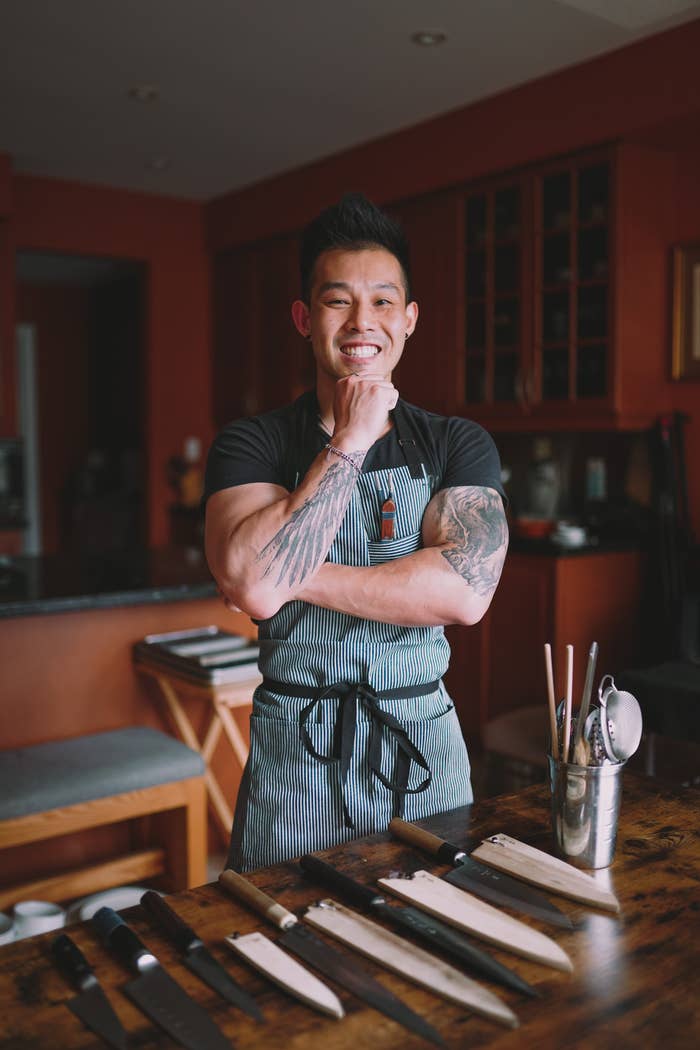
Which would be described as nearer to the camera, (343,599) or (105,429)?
(343,599)

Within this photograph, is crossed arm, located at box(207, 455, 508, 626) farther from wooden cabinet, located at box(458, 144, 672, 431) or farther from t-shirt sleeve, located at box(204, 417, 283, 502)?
wooden cabinet, located at box(458, 144, 672, 431)

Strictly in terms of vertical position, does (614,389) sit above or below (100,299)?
below

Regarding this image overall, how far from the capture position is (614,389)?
3957mm

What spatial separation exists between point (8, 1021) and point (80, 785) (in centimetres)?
151

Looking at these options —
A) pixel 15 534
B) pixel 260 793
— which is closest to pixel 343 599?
pixel 260 793

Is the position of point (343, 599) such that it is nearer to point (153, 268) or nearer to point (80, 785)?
point (80, 785)

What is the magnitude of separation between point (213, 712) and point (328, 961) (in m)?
2.06

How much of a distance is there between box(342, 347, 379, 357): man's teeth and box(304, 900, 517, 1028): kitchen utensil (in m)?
0.75

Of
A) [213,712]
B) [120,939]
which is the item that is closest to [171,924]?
[120,939]

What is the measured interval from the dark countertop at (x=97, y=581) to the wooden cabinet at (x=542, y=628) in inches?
54.5

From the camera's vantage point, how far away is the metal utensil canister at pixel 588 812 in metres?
1.14

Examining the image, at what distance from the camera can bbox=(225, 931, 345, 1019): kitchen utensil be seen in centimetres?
87

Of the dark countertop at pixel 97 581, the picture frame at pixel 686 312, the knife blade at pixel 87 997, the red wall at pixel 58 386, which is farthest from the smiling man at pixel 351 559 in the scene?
the red wall at pixel 58 386

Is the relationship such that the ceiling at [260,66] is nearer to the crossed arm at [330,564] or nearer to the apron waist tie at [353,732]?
the crossed arm at [330,564]
